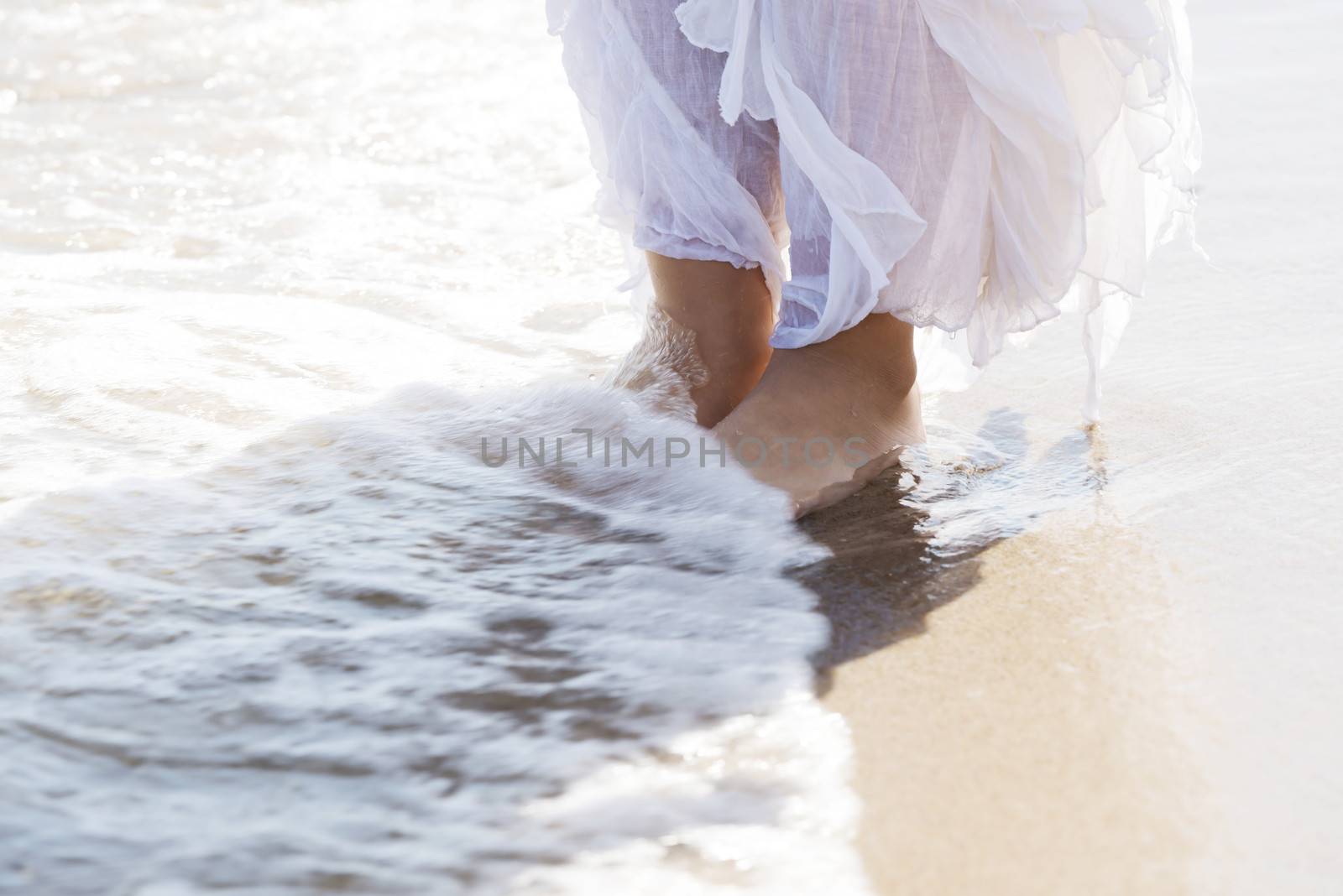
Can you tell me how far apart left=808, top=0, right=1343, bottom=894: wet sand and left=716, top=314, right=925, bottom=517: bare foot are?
0.27 ft

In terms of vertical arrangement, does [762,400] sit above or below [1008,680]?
above

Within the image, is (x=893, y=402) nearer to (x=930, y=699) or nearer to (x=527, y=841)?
(x=930, y=699)

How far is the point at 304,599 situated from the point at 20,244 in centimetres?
149

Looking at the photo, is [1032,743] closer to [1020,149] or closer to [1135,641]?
[1135,641]

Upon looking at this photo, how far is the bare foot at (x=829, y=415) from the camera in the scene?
1386 millimetres

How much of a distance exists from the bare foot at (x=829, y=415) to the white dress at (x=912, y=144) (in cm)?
5

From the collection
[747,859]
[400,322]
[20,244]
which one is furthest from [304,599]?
[20,244]

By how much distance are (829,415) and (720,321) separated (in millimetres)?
194

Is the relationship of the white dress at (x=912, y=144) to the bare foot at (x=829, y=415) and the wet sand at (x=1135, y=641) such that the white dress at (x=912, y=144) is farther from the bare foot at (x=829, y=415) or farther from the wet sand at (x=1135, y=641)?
the wet sand at (x=1135, y=641)

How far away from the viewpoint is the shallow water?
83 cm

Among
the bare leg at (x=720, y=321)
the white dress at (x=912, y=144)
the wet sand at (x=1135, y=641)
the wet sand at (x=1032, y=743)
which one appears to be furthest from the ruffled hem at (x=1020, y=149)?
the wet sand at (x=1032, y=743)

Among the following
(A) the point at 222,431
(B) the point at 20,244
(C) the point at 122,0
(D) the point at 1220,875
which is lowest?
(D) the point at 1220,875

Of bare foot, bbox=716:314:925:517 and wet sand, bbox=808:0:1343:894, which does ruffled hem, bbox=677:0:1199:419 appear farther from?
wet sand, bbox=808:0:1343:894

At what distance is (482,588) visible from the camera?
1141 millimetres
